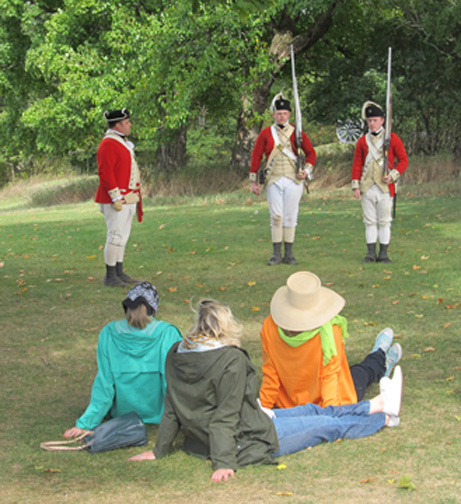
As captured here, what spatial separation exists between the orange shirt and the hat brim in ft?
0.48

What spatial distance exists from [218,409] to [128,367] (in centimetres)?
104

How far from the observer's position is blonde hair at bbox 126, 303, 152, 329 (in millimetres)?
5091

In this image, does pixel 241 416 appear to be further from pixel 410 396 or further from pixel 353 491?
pixel 410 396

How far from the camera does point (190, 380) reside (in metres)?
4.49

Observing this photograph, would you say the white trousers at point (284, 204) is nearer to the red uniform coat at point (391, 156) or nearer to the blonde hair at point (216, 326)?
the red uniform coat at point (391, 156)

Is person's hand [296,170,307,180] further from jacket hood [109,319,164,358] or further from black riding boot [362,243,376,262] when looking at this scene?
jacket hood [109,319,164,358]

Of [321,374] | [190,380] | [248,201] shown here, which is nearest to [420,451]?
[321,374]

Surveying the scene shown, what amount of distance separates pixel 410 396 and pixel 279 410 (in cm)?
118

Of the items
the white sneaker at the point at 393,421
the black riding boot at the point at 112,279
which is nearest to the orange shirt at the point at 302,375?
the white sneaker at the point at 393,421

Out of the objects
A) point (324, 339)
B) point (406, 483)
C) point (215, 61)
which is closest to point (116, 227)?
point (324, 339)

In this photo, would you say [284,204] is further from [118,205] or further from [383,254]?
[118,205]

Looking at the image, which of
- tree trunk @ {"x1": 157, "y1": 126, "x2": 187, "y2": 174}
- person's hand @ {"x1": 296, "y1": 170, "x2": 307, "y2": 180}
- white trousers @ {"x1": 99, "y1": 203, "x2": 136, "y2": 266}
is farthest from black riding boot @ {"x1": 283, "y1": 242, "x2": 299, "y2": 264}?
tree trunk @ {"x1": 157, "y1": 126, "x2": 187, "y2": 174}

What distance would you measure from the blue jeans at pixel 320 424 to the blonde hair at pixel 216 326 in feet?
2.29

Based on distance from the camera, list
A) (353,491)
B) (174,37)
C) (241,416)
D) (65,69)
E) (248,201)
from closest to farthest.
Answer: (353,491)
(241,416)
(248,201)
(174,37)
(65,69)
